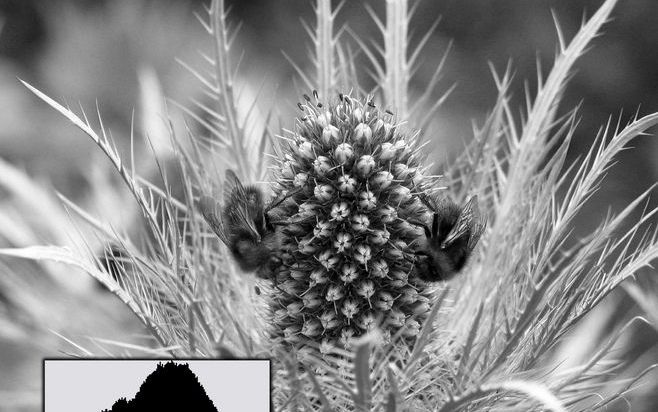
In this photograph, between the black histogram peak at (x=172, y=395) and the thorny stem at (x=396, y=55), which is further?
the thorny stem at (x=396, y=55)

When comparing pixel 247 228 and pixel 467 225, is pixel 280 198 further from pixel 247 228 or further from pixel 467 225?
pixel 467 225

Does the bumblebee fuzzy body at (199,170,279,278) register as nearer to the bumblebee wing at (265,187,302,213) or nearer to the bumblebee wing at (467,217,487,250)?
the bumblebee wing at (265,187,302,213)

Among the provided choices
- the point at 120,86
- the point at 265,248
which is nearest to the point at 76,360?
the point at 265,248

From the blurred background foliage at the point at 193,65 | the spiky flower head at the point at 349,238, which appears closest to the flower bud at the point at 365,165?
the spiky flower head at the point at 349,238

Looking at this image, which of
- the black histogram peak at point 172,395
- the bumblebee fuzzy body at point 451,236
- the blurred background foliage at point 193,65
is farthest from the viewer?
the blurred background foliage at point 193,65

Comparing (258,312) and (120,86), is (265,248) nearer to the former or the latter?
(258,312)

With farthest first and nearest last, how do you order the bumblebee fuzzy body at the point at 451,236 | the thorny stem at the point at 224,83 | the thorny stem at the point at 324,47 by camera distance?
the thorny stem at the point at 324,47
the thorny stem at the point at 224,83
the bumblebee fuzzy body at the point at 451,236

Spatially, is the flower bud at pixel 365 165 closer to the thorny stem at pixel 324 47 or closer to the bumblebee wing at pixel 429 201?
the bumblebee wing at pixel 429 201
